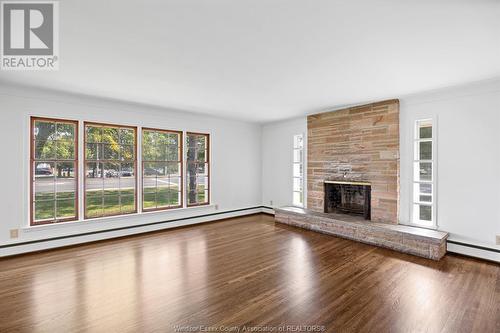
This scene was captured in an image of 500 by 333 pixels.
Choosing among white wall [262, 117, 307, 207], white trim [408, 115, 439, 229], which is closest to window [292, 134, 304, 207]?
white wall [262, 117, 307, 207]

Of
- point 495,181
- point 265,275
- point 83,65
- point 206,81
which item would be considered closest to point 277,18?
point 206,81

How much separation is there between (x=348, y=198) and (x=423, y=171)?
5.09 feet

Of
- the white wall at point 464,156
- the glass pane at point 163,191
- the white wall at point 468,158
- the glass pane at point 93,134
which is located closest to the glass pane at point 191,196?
the glass pane at point 163,191

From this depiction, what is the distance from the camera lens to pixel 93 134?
466cm

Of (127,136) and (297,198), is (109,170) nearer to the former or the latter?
(127,136)

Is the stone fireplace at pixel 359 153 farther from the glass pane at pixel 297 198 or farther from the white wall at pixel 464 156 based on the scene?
the glass pane at pixel 297 198

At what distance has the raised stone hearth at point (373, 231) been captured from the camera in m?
3.76

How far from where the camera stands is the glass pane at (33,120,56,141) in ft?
13.6

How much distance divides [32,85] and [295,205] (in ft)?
18.9

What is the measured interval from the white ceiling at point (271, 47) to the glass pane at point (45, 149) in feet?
3.22

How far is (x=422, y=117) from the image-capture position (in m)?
4.24

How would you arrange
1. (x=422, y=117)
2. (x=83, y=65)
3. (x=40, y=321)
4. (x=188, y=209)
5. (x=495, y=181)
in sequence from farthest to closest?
(x=188, y=209) < (x=422, y=117) < (x=495, y=181) < (x=83, y=65) < (x=40, y=321)

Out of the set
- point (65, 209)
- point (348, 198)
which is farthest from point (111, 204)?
point (348, 198)

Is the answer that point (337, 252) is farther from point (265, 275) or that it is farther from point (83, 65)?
point (83, 65)
